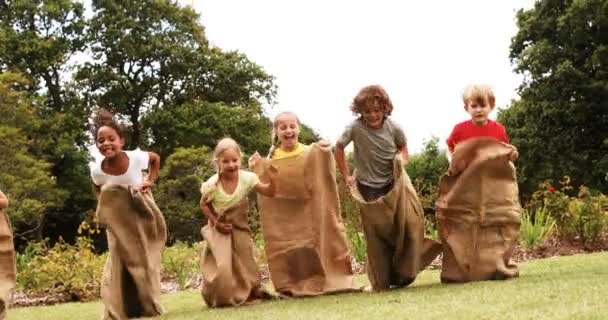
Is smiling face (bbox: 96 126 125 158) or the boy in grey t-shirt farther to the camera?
the boy in grey t-shirt

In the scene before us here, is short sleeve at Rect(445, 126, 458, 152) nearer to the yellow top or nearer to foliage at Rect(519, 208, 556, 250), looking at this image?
the yellow top

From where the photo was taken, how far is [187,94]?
35.8 m

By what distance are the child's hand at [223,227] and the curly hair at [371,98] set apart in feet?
4.59

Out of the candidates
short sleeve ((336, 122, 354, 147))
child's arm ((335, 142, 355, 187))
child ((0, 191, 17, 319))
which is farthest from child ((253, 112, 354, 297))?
child ((0, 191, 17, 319))

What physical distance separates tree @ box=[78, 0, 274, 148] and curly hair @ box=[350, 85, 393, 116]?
27239 mm

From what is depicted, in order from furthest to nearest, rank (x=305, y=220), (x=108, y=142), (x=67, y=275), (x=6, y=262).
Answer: (x=67, y=275), (x=305, y=220), (x=108, y=142), (x=6, y=262)

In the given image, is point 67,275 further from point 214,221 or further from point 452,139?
point 452,139

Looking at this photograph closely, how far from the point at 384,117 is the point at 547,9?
2331 centimetres

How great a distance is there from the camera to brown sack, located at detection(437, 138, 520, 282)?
24.1ft

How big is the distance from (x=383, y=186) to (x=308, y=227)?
0.74 metres

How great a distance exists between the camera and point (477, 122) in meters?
7.42

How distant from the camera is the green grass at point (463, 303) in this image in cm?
490

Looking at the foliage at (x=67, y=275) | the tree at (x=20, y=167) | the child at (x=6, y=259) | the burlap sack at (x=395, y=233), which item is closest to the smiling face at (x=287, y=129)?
the burlap sack at (x=395, y=233)

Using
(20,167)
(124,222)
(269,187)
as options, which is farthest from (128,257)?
(20,167)
